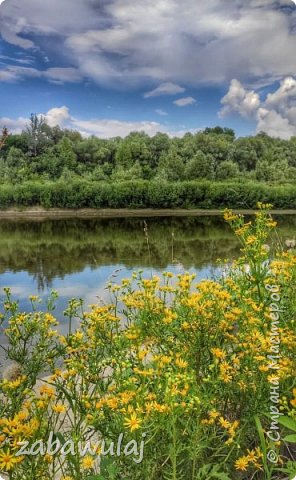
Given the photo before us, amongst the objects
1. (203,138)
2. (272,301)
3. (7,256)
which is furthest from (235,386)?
(7,256)

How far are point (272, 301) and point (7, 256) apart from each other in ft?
28.2

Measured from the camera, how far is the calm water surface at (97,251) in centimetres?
561

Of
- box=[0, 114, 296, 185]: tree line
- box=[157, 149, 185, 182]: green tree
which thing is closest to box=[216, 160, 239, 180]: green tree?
box=[0, 114, 296, 185]: tree line

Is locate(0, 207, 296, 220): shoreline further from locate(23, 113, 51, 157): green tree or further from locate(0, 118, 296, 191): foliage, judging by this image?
locate(23, 113, 51, 157): green tree

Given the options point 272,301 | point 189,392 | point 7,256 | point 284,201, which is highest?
point 284,201

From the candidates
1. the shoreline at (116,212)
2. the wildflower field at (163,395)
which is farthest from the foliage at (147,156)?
the wildflower field at (163,395)

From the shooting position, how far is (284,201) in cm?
475

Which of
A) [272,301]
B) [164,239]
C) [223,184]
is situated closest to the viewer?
[272,301]

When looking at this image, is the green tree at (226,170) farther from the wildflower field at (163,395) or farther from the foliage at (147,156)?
the wildflower field at (163,395)

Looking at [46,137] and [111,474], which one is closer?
[111,474]

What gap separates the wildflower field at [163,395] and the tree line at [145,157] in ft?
5.24

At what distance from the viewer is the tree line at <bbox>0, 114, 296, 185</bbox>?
3.30m

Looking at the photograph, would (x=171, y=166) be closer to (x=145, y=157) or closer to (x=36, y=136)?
(x=145, y=157)

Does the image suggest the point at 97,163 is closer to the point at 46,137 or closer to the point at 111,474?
the point at 46,137
